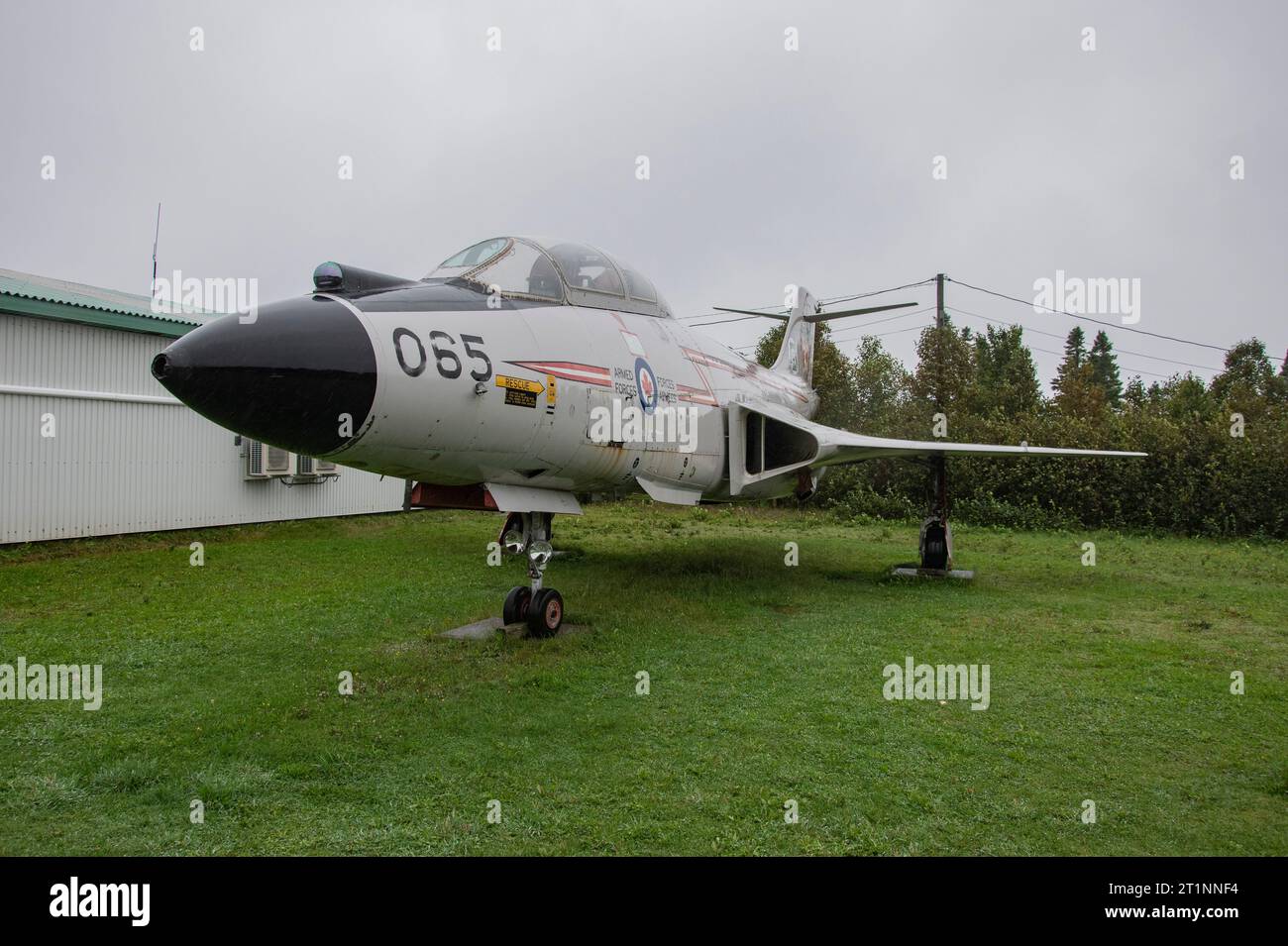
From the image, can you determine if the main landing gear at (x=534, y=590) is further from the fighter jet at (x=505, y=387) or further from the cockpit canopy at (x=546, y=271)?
the cockpit canopy at (x=546, y=271)

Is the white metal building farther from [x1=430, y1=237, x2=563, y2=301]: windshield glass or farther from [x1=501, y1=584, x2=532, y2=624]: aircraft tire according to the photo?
[x1=501, y1=584, x2=532, y2=624]: aircraft tire

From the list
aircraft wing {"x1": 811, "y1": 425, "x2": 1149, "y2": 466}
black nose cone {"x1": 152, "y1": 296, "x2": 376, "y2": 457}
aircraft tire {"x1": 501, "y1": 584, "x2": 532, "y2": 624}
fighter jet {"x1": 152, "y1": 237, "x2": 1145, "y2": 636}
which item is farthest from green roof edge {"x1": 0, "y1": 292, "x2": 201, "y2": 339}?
aircraft wing {"x1": 811, "y1": 425, "x2": 1149, "y2": 466}

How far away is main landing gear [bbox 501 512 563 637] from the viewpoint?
719 cm

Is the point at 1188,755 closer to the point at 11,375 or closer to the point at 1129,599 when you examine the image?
the point at 1129,599

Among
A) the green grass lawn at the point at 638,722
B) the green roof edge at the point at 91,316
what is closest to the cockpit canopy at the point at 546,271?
the green grass lawn at the point at 638,722

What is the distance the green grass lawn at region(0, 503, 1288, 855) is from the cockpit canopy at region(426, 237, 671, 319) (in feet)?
10.6

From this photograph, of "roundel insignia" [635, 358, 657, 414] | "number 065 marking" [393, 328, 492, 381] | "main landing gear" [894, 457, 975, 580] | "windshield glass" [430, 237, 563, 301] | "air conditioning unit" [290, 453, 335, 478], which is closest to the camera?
"number 065 marking" [393, 328, 492, 381]

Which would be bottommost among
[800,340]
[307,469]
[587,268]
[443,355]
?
[307,469]

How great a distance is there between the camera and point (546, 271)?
23.6ft

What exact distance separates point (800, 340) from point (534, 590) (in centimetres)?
1177

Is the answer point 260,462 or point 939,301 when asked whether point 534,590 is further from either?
point 939,301

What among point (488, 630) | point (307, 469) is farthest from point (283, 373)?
point (307, 469)

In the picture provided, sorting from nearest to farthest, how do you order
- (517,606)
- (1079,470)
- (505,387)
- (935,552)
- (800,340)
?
1. (505,387)
2. (517,606)
3. (935,552)
4. (800,340)
5. (1079,470)

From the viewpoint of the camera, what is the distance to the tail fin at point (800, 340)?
55.8ft
